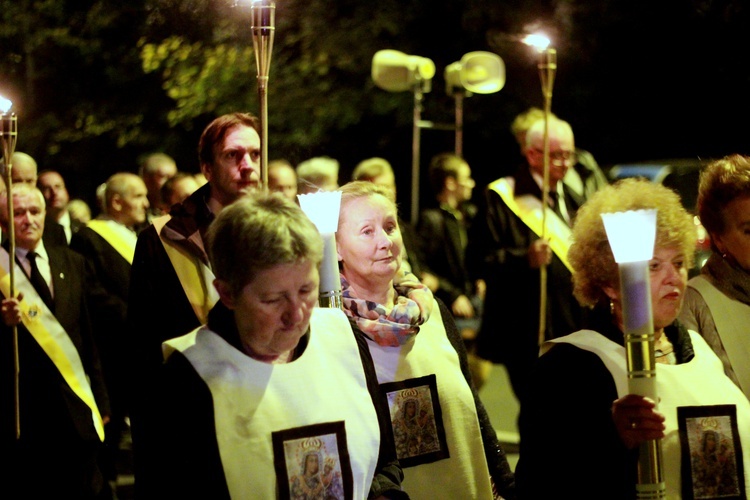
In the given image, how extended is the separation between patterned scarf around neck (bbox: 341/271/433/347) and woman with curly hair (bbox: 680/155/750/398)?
892 millimetres

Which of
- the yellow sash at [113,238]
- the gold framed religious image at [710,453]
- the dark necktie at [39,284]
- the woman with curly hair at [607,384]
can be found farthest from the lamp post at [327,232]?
the yellow sash at [113,238]

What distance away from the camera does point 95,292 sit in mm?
6863

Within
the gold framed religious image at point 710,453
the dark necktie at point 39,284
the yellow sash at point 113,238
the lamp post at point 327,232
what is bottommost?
the gold framed religious image at point 710,453

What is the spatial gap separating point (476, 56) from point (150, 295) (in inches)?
294

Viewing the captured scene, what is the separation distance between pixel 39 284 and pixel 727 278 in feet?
12.3

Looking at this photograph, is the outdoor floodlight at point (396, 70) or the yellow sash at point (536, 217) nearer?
the yellow sash at point (536, 217)

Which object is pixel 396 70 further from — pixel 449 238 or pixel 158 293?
pixel 158 293

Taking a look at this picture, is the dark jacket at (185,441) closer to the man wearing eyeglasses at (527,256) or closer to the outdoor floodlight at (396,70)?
the man wearing eyeglasses at (527,256)

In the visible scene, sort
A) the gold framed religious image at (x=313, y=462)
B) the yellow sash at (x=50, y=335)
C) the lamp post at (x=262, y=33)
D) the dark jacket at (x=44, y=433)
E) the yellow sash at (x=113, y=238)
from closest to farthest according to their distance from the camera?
the gold framed religious image at (x=313, y=462) → the lamp post at (x=262, y=33) → the dark jacket at (x=44, y=433) → the yellow sash at (x=50, y=335) → the yellow sash at (x=113, y=238)

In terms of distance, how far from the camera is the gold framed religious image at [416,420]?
376cm

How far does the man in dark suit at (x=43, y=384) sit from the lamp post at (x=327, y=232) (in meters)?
2.82

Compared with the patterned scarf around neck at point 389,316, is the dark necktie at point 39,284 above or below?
above

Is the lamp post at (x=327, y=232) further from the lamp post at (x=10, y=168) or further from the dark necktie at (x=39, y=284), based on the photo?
the dark necktie at (x=39, y=284)

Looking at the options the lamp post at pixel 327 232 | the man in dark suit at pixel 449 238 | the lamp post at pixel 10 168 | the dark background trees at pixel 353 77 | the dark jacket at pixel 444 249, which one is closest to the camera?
the lamp post at pixel 327 232
